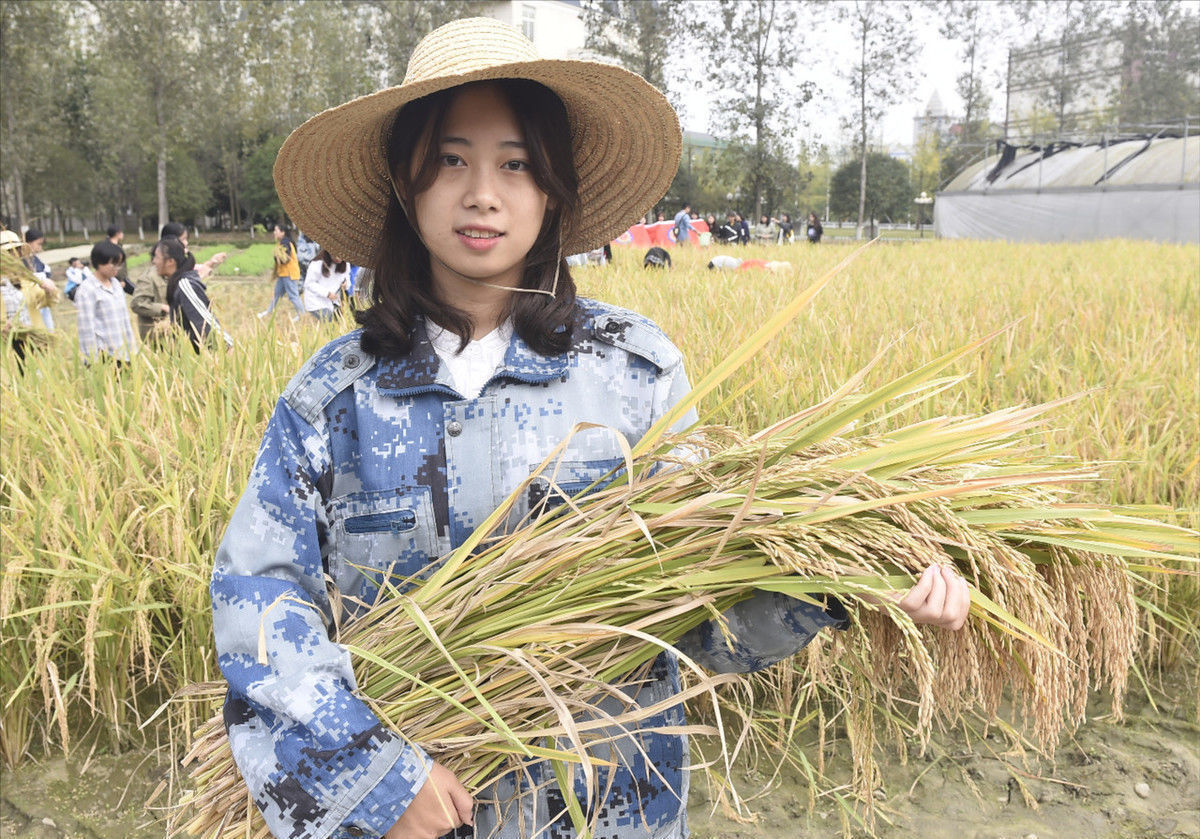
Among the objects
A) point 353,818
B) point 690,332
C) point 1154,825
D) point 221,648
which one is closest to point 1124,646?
point 353,818

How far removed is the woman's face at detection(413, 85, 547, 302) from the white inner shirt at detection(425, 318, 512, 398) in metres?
0.08

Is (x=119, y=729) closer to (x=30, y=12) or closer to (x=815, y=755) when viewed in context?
(x=815, y=755)

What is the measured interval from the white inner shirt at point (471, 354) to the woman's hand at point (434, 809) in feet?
1.43

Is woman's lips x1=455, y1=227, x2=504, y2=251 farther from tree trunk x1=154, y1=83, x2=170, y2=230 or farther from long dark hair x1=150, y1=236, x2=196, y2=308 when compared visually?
tree trunk x1=154, y1=83, x2=170, y2=230

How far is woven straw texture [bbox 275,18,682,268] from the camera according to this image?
106 centimetres

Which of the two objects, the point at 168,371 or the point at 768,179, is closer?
the point at 168,371

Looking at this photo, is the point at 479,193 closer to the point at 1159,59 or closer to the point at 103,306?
the point at 103,306

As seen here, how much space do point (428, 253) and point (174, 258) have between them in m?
5.12

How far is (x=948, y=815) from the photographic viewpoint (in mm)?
1913

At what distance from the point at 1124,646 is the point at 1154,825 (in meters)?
1.15

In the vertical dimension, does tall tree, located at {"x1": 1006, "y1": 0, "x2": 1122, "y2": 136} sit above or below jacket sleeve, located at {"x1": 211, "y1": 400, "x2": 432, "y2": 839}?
above

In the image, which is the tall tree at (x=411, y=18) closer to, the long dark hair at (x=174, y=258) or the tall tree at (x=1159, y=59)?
the long dark hair at (x=174, y=258)

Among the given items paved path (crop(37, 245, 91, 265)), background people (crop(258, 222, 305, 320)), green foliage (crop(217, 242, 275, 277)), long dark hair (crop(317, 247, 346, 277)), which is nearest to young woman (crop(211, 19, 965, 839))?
long dark hair (crop(317, 247, 346, 277))

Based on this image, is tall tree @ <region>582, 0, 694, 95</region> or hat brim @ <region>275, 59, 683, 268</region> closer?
hat brim @ <region>275, 59, 683, 268</region>
